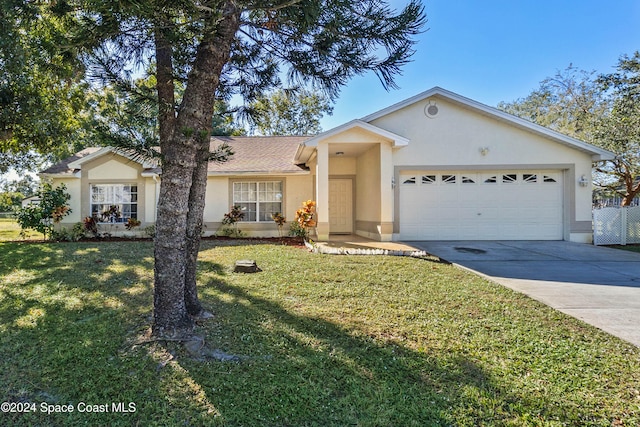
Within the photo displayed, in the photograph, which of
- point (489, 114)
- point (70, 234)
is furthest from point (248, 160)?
point (489, 114)

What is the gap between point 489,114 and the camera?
37.5 feet

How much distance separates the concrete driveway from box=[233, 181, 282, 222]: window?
6.39 metres

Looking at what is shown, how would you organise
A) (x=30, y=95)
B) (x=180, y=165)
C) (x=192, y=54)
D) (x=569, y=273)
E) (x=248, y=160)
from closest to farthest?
(x=180, y=165), (x=192, y=54), (x=569, y=273), (x=30, y=95), (x=248, y=160)

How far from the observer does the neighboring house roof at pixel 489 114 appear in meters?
11.2

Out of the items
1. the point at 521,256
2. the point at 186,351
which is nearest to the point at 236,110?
the point at 186,351

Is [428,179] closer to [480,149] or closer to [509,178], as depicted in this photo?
[480,149]

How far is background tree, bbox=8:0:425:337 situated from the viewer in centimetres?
330

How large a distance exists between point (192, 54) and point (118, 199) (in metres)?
11.4

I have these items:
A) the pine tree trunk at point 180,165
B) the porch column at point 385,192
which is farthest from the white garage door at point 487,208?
the pine tree trunk at point 180,165

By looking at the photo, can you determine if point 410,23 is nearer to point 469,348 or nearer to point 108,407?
point 469,348

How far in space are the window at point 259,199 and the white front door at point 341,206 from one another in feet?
7.61

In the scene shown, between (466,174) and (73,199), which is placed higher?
(466,174)

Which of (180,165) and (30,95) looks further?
(30,95)

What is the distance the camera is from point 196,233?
396 cm
